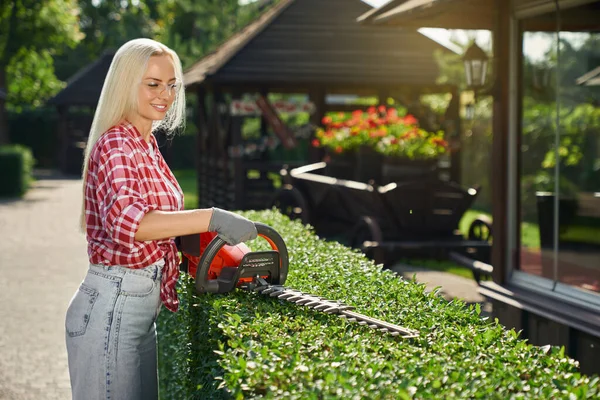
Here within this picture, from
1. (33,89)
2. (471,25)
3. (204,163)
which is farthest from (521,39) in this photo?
(33,89)

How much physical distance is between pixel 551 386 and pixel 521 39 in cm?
536

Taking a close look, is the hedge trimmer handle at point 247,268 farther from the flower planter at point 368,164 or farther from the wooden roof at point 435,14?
the flower planter at point 368,164

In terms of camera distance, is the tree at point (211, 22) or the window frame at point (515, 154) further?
A: the tree at point (211, 22)

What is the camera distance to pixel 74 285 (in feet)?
36.9

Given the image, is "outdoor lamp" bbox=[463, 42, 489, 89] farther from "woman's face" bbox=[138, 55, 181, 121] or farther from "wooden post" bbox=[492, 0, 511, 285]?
"woman's face" bbox=[138, 55, 181, 121]

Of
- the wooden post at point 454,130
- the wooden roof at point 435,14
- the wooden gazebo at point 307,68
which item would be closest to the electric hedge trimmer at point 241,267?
the wooden roof at point 435,14

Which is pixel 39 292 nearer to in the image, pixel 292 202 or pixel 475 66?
pixel 292 202

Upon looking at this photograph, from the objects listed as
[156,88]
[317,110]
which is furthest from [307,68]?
[156,88]

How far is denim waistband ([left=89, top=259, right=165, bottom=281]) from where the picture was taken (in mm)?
3586

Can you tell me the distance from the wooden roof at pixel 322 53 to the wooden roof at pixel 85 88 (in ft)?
76.9

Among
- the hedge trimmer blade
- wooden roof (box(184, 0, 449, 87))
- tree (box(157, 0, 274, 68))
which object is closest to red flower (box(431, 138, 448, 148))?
wooden roof (box(184, 0, 449, 87))

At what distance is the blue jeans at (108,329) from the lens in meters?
3.56

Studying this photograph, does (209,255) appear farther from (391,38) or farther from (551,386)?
(391,38)

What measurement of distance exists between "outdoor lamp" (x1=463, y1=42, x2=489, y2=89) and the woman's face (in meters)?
6.14
